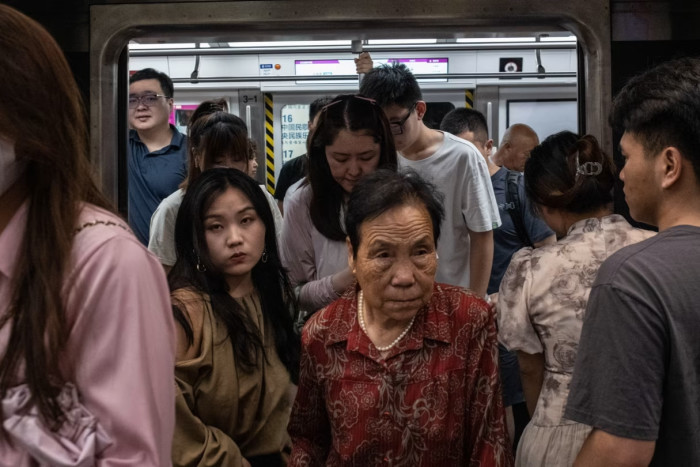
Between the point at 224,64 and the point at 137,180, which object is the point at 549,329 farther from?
the point at 224,64

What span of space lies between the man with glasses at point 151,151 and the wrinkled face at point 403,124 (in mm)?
1705

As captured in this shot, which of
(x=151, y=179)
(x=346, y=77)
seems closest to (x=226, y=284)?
(x=151, y=179)

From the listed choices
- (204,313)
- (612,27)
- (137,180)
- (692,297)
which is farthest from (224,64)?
(692,297)

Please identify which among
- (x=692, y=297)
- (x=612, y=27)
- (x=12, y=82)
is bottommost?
(x=692, y=297)

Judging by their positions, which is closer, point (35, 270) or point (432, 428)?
point (35, 270)

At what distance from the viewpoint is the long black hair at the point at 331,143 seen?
3281 millimetres

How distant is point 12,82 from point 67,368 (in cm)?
45

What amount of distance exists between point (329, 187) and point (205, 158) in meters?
0.88

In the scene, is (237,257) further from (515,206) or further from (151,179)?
(515,206)

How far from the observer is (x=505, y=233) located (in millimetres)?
4910

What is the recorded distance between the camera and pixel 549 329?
2.71 m

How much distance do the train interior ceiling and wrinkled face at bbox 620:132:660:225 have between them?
16.9 feet

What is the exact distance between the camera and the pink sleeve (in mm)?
1390

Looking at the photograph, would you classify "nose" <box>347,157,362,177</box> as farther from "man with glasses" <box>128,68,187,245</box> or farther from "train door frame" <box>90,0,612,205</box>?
"man with glasses" <box>128,68,187,245</box>
